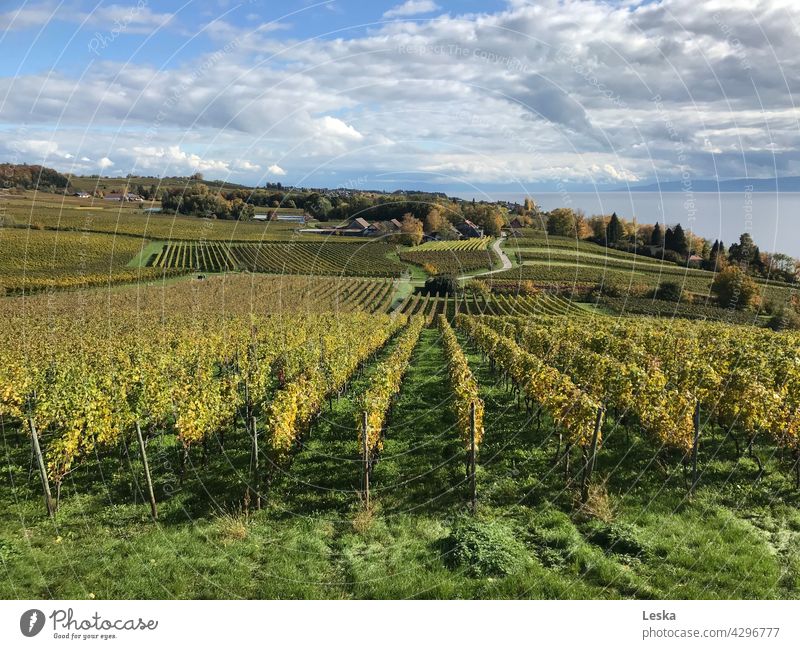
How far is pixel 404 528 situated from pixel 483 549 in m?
2.23

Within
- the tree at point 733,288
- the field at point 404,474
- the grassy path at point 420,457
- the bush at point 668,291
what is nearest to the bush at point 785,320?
the tree at point 733,288

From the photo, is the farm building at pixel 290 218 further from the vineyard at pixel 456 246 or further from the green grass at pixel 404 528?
the green grass at pixel 404 528

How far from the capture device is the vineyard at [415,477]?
31.7 ft

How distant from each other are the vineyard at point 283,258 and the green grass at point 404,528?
82806 mm

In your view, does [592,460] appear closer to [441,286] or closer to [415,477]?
[415,477]

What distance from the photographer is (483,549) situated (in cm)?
1008

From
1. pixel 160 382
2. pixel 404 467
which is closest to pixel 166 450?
pixel 160 382

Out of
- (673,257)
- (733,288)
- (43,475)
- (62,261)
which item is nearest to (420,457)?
(43,475)

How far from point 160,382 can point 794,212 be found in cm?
2326

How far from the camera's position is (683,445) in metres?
14.1

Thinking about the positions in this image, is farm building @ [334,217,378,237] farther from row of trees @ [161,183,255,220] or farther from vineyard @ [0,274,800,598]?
vineyard @ [0,274,800,598]

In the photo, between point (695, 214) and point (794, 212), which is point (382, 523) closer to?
point (695, 214)
